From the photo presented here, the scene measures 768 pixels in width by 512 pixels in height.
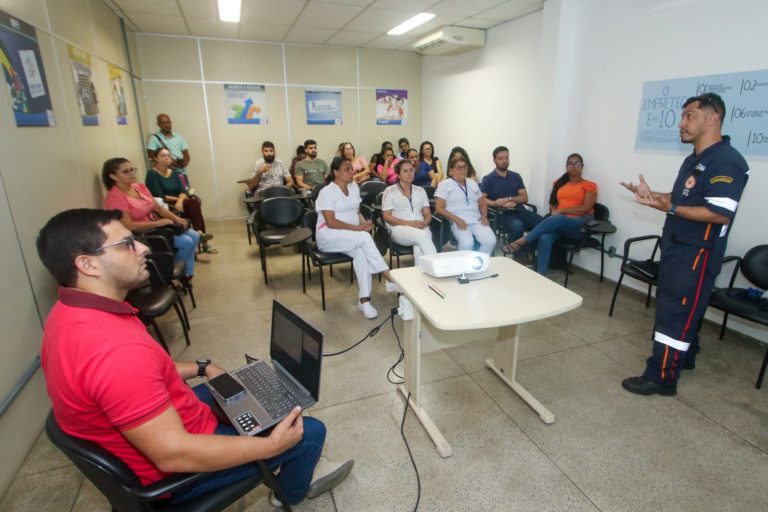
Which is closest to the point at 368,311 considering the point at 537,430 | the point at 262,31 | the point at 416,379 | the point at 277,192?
the point at 416,379

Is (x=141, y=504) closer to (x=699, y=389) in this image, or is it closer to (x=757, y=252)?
(x=699, y=389)

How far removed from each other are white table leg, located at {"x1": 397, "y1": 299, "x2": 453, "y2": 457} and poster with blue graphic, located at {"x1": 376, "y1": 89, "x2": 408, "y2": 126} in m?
6.31

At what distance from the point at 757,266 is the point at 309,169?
5.76 meters

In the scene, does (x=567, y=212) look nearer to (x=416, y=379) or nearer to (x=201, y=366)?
(x=416, y=379)

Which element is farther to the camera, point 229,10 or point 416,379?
point 229,10

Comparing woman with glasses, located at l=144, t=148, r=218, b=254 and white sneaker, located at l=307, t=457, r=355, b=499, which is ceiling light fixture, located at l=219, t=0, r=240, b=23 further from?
white sneaker, located at l=307, t=457, r=355, b=499

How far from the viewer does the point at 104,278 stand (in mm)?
1104

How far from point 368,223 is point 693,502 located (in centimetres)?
292

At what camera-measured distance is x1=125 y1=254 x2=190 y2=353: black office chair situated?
8.25 ft


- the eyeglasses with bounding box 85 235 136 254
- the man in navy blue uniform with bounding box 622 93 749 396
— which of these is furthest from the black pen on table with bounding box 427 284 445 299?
the man in navy blue uniform with bounding box 622 93 749 396

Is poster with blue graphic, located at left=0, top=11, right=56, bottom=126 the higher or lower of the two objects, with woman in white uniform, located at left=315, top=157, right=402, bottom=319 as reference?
higher

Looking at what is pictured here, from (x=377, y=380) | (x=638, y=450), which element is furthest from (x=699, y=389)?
(x=377, y=380)

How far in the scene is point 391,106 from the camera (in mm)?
7695

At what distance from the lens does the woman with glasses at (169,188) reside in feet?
15.1
